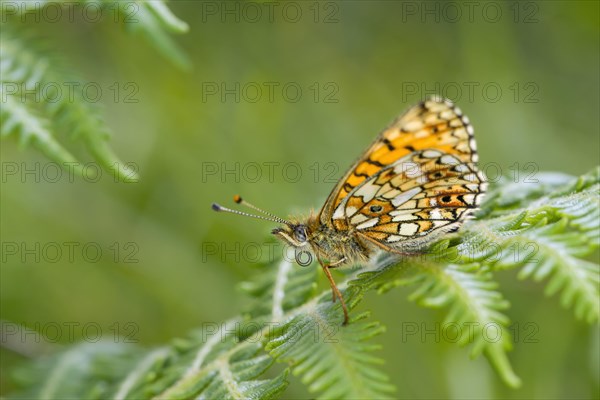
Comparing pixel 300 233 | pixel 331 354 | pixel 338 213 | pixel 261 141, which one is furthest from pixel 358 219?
pixel 261 141

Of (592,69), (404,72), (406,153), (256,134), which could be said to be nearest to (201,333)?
(406,153)

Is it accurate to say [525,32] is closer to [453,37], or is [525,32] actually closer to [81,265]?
[453,37]

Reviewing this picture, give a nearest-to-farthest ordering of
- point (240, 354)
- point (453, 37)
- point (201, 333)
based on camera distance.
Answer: point (240, 354) < point (201, 333) < point (453, 37)

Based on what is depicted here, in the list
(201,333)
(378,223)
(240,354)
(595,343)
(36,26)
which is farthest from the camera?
(36,26)

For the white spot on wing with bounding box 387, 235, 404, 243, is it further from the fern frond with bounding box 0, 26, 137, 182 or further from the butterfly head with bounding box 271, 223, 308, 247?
the fern frond with bounding box 0, 26, 137, 182

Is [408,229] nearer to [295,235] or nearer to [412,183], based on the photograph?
[412,183]

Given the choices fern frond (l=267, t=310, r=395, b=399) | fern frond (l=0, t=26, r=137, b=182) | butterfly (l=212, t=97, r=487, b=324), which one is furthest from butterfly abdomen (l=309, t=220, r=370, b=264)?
fern frond (l=0, t=26, r=137, b=182)

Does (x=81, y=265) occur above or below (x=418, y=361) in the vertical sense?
above
